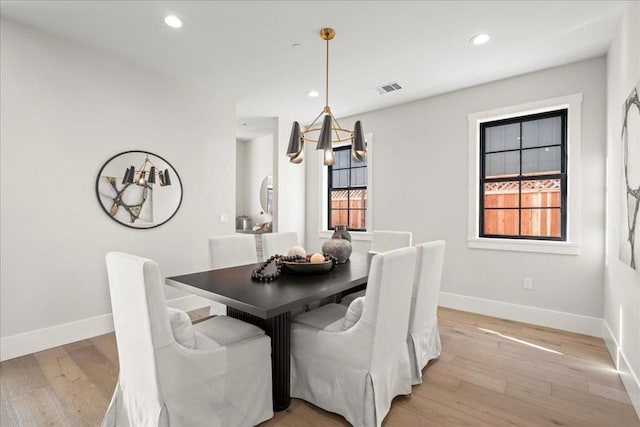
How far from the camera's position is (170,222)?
12.1 ft

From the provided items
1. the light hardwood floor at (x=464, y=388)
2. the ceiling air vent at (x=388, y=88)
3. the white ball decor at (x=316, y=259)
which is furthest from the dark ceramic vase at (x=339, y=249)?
the ceiling air vent at (x=388, y=88)

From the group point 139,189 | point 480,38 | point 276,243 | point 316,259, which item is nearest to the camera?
point 316,259

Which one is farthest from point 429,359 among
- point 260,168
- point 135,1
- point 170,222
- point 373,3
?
point 260,168

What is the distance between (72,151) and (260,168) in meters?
3.84

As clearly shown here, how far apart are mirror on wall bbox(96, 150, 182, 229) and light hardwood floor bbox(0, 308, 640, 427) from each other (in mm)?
1217

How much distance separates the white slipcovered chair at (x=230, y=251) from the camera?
2.78 m

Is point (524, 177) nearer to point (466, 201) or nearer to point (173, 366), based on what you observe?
point (466, 201)

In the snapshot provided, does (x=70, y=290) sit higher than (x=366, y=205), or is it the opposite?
(x=366, y=205)

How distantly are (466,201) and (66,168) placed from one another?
4.18 meters

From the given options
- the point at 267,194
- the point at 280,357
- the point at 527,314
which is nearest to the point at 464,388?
the point at 280,357

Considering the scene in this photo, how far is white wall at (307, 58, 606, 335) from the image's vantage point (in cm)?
312

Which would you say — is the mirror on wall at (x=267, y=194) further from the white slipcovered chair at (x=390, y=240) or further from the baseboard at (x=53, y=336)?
the baseboard at (x=53, y=336)

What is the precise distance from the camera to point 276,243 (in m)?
3.28

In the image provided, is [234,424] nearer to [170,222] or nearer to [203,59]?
[170,222]
